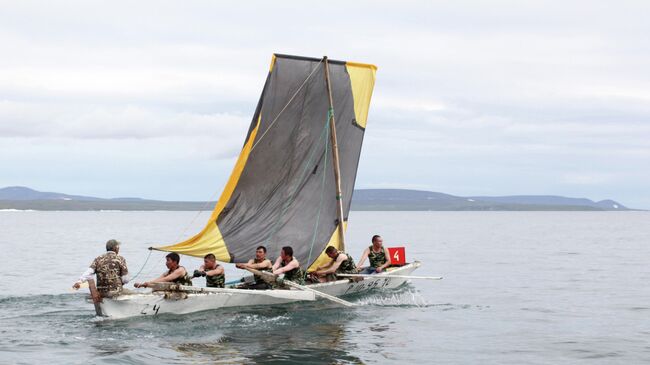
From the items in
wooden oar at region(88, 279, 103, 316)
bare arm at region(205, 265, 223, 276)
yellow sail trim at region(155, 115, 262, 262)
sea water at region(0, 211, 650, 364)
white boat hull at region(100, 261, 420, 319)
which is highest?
yellow sail trim at region(155, 115, 262, 262)

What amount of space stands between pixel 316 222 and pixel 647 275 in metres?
28.8

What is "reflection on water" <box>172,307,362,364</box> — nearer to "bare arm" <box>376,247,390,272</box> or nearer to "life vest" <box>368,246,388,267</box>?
"bare arm" <box>376,247,390,272</box>

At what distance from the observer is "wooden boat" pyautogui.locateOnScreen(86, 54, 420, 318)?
1254 inches

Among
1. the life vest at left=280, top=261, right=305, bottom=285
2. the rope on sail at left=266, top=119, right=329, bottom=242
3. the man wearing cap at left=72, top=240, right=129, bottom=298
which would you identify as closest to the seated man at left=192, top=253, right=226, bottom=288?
the life vest at left=280, top=261, right=305, bottom=285

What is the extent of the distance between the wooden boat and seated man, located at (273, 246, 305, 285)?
620 millimetres

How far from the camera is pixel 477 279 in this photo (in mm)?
50719

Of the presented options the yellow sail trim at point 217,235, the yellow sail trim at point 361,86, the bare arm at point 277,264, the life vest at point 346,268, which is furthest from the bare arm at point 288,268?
the yellow sail trim at point 361,86

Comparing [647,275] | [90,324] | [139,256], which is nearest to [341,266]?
[90,324]

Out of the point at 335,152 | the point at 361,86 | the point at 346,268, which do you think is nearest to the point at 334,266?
the point at 346,268

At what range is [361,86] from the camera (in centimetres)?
3512

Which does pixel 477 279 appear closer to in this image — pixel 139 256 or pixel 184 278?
pixel 184 278

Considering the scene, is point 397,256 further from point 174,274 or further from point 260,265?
point 174,274

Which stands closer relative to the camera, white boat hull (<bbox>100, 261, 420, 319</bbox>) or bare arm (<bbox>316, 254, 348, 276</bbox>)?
white boat hull (<bbox>100, 261, 420, 319</bbox>)

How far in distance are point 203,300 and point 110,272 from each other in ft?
11.1
